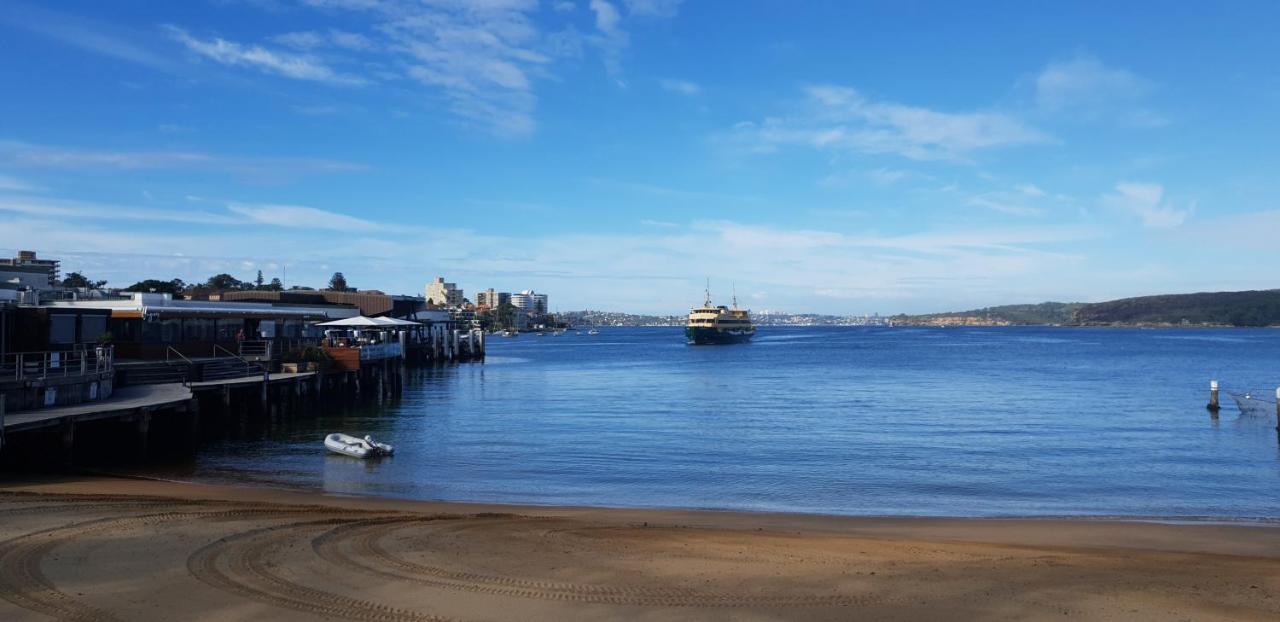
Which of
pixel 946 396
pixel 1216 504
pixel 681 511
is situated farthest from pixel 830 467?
pixel 946 396

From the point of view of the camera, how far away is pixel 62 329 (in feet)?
98.6

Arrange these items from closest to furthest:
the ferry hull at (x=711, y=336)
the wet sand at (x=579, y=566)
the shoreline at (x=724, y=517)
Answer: the wet sand at (x=579, y=566)
the shoreline at (x=724, y=517)
the ferry hull at (x=711, y=336)

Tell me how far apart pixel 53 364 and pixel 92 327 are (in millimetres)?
8327

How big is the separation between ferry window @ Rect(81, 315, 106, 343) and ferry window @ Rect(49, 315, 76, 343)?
0.70 m

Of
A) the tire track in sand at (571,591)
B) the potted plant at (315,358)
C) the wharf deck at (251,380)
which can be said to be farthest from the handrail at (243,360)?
the tire track in sand at (571,591)

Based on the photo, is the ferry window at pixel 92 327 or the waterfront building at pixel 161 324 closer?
the waterfront building at pixel 161 324

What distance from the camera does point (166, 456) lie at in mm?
25219

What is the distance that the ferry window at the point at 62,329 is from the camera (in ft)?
96.4

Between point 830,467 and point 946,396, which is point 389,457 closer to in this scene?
point 830,467

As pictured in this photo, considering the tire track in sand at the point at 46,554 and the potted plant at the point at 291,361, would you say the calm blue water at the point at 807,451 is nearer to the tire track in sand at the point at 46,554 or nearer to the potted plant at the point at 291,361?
the potted plant at the point at 291,361

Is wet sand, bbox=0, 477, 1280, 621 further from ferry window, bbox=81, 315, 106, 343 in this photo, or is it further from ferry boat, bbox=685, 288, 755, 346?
ferry boat, bbox=685, 288, 755, 346

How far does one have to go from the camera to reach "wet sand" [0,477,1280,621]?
32.4 feet

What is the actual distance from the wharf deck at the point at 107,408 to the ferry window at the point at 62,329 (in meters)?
2.72

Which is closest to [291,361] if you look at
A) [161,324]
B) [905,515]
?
[161,324]
